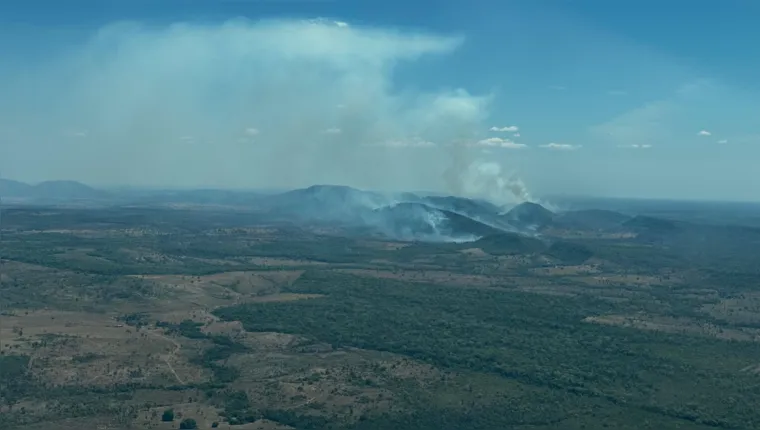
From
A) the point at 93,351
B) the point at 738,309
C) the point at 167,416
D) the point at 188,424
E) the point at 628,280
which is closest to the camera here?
the point at 188,424

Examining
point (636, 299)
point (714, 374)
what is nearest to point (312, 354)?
point (714, 374)

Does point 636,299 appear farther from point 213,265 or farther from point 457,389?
point 213,265

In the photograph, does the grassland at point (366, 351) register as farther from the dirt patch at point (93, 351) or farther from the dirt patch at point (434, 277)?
the dirt patch at point (434, 277)

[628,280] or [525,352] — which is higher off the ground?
[628,280]

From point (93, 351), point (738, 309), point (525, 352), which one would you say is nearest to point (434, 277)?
point (738, 309)

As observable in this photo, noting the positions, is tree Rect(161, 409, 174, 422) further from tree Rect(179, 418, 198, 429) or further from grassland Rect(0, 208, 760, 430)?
tree Rect(179, 418, 198, 429)

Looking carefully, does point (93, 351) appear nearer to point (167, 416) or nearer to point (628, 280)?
point (167, 416)

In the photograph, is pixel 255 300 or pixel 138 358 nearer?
pixel 138 358

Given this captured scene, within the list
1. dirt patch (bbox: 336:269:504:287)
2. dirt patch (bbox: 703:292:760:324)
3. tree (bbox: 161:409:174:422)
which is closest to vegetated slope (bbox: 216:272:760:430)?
tree (bbox: 161:409:174:422)
